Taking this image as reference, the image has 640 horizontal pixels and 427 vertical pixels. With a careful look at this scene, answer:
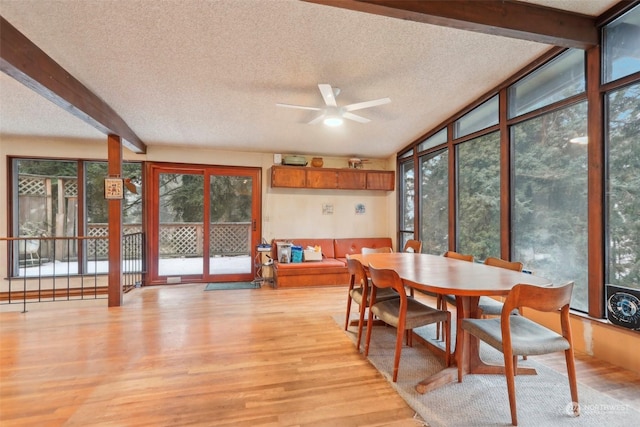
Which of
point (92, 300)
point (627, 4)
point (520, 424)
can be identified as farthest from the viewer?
point (92, 300)

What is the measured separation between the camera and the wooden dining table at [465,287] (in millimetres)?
1819

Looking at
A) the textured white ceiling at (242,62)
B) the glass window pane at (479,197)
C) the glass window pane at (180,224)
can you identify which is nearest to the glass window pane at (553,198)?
the glass window pane at (479,197)

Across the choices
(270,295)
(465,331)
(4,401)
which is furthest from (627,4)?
(4,401)

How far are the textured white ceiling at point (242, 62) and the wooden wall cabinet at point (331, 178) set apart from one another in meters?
0.89

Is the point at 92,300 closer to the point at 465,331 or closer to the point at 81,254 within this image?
the point at 81,254

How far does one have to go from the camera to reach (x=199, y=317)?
337cm

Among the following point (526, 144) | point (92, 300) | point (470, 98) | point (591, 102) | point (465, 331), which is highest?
point (470, 98)

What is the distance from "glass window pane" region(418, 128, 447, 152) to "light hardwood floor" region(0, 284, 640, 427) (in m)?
3.13

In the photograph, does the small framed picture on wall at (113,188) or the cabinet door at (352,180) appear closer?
the small framed picture on wall at (113,188)

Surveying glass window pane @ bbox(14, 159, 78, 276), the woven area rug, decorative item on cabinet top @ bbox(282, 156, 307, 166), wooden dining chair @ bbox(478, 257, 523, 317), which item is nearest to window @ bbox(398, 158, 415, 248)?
decorative item on cabinet top @ bbox(282, 156, 307, 166)

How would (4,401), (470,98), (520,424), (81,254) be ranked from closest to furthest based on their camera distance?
1. (520,424)
2. (4,401)
3. (470,98)
4. (81,254)

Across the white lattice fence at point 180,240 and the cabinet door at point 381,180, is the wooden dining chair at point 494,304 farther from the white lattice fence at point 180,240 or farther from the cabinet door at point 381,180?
the white lattice fence at point 180,240

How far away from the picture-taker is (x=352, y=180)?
5.43 m

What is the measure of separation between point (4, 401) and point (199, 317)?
1647 millimetres
